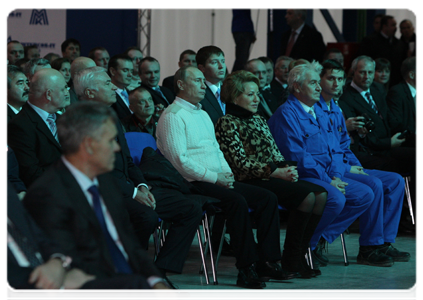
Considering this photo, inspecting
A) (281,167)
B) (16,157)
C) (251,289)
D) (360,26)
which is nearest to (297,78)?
(281,167)

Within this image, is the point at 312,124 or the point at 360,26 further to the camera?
the point at 360,26

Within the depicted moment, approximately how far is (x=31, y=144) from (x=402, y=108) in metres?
3.91

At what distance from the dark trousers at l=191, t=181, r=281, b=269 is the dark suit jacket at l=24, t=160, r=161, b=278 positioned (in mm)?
1973

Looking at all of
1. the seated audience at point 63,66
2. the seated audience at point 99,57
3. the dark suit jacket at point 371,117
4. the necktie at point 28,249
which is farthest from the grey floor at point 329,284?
the seated audience at point 99,57

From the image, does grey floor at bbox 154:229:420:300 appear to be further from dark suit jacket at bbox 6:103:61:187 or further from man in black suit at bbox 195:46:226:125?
man in black suit at bbox 195:46:226:125

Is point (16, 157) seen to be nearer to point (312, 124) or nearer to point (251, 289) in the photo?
point (251, 289)

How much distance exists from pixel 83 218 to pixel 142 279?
277 mm

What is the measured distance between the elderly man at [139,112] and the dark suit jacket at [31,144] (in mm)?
1552

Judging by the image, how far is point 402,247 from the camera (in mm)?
5219

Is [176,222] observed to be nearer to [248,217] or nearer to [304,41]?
[248,217]

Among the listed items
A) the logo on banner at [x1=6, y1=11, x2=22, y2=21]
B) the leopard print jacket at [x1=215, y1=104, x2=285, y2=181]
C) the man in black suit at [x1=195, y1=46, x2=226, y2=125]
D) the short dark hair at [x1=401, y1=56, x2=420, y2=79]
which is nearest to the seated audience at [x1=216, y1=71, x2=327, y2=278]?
the leopard print jacket at [x1=215, y1=104, x2=285, y2=181]

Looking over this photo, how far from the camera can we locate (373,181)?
4.82 metres

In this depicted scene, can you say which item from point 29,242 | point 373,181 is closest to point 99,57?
point 373,181

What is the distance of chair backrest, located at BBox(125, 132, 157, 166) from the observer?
13.9 ft
